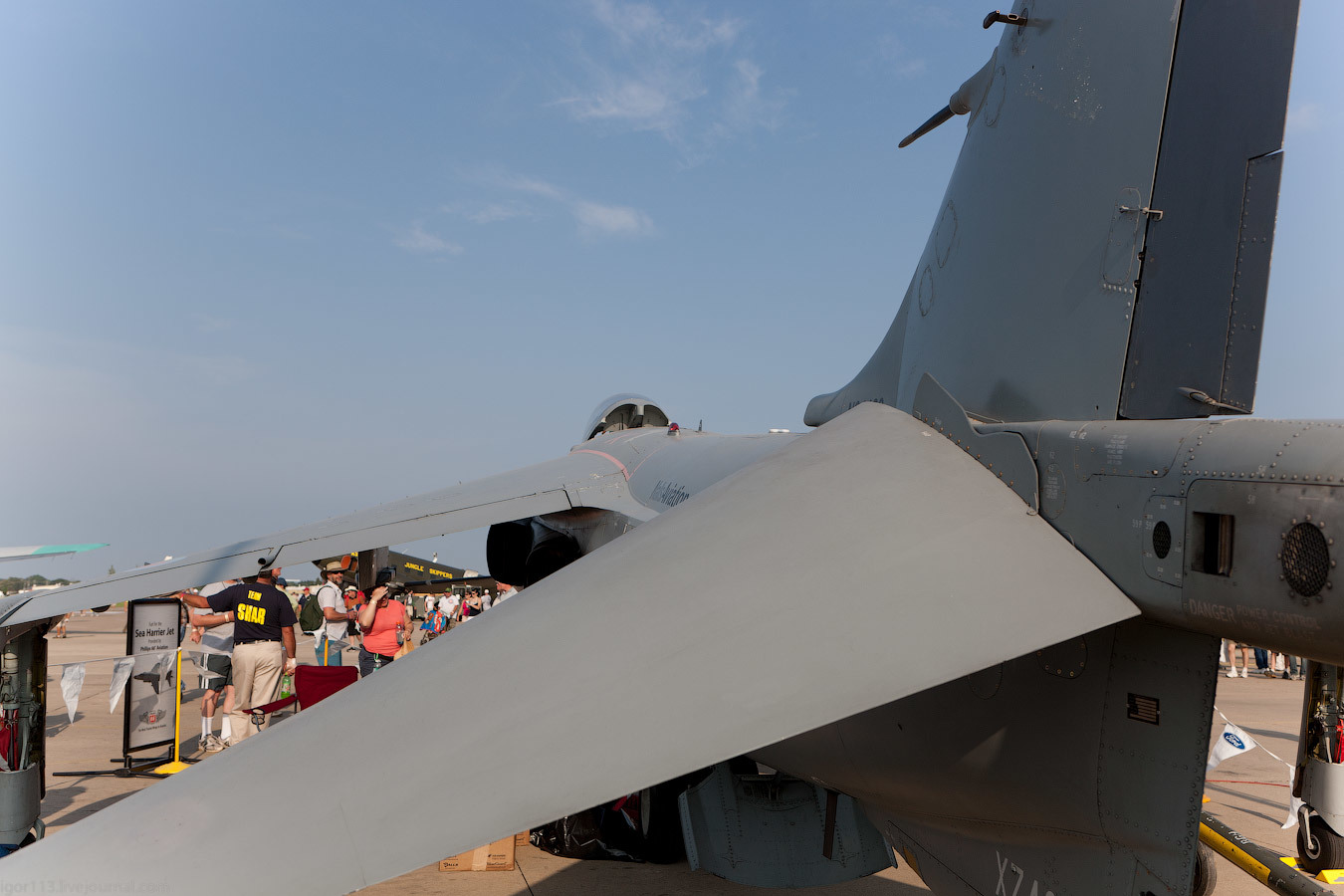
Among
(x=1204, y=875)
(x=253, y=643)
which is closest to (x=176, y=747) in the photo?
(x=253, y=643)

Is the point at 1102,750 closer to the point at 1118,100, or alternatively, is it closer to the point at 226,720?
the point at 1118,100

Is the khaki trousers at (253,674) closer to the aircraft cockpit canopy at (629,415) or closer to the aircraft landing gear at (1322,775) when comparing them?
the aircraft cockpit canopy at (629,415)

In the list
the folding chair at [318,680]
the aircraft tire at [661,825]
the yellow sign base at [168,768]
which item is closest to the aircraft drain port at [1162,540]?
the aircraft tire at [661,825]

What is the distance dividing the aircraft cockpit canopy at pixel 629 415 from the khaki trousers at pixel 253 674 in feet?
14.9

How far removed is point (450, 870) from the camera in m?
6.34

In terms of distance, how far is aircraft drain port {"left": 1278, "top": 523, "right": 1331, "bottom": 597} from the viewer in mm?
1811

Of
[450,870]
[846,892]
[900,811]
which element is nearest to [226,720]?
[450,870]

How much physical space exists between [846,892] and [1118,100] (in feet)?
17.8

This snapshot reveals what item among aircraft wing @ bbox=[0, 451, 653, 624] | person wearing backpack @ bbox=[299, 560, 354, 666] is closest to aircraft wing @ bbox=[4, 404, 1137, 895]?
aircraft wing @ bbox=[0, 451, 653, 624]

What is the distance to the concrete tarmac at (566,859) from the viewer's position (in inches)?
241

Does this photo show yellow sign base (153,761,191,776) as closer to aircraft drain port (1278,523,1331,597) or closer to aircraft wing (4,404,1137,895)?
aircraft wing (4,404,1137,895)

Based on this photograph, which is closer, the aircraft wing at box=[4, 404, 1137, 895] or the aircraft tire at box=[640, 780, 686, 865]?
the aircraft wing at box=[4, 404, 1137, 895]

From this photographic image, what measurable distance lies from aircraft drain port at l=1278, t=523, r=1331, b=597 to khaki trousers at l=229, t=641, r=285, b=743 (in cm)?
955

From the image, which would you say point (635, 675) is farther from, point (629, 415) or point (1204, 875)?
point (629, 415)
